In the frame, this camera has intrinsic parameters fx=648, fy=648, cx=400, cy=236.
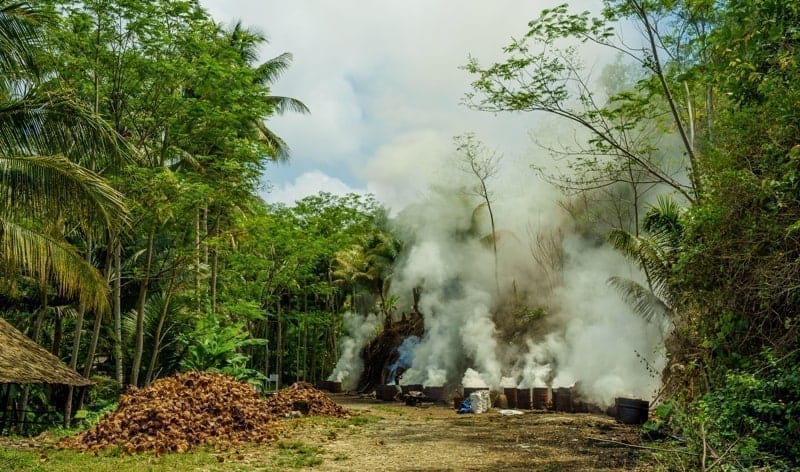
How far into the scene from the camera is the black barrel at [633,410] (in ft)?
44.6

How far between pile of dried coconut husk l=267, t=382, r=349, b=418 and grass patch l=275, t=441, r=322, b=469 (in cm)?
483

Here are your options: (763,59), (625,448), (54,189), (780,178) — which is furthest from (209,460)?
(763,59)

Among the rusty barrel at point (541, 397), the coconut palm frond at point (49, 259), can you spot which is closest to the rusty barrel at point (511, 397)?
the rusty barrel at point (541, 397)

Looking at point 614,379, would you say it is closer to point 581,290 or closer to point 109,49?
point 581,290

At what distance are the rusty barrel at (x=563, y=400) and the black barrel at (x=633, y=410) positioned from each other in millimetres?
4688

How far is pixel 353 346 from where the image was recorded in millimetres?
39375

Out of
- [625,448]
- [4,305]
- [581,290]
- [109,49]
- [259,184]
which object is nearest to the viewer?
[625,448]

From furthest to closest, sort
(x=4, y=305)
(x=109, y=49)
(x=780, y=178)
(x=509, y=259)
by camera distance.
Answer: (x=509, y=259), (x=4, y=305), (x=109, y=49), (x=780, y=178)

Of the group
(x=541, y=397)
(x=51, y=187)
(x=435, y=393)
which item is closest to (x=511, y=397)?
(x=541, y=397)

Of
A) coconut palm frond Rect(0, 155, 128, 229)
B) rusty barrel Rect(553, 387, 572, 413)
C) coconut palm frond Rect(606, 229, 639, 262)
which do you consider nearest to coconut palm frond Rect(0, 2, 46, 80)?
coconut palm frond Rect(0, 155, 128, 229)

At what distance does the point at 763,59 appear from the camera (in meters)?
7.38

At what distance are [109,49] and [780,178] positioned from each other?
12492 millimetres

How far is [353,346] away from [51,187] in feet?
104

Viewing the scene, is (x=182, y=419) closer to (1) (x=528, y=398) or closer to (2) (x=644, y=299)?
(2) (x=644, y=299)
